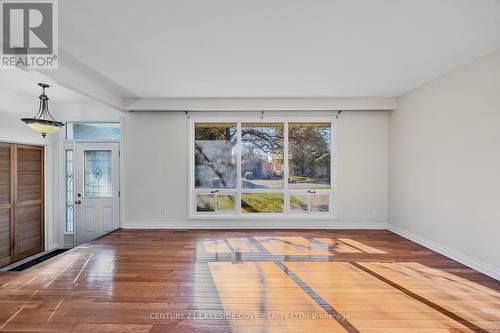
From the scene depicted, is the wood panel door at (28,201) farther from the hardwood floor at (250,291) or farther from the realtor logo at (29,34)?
the realtor logo at (29,34)

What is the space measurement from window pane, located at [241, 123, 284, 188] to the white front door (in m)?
2.62

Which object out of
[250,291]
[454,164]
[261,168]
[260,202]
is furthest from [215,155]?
[454,164]

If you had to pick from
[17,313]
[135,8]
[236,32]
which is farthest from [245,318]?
[135,8]

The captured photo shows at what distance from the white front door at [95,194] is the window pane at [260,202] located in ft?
8.59

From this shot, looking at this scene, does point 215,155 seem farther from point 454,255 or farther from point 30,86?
point 454,255

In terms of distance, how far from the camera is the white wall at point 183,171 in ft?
16.0

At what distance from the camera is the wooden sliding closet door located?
3.94 meters

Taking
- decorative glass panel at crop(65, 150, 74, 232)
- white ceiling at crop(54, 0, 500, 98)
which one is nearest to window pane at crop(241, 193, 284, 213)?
white ceiling at crop(54, 0, 500, 98)

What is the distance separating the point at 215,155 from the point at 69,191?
310 cm

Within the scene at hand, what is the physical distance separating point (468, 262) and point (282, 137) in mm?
3421

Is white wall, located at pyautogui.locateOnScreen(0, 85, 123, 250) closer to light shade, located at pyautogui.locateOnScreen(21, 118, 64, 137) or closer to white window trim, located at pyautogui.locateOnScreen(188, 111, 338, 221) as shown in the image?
light shade, located at pyautogui.locateOnScreen(21, 118, 64, 137)

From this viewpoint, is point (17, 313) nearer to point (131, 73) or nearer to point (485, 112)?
point (131, 73)

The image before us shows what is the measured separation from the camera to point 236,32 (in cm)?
236

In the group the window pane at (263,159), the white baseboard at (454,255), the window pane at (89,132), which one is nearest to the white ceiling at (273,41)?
the window pane at (263,159)
